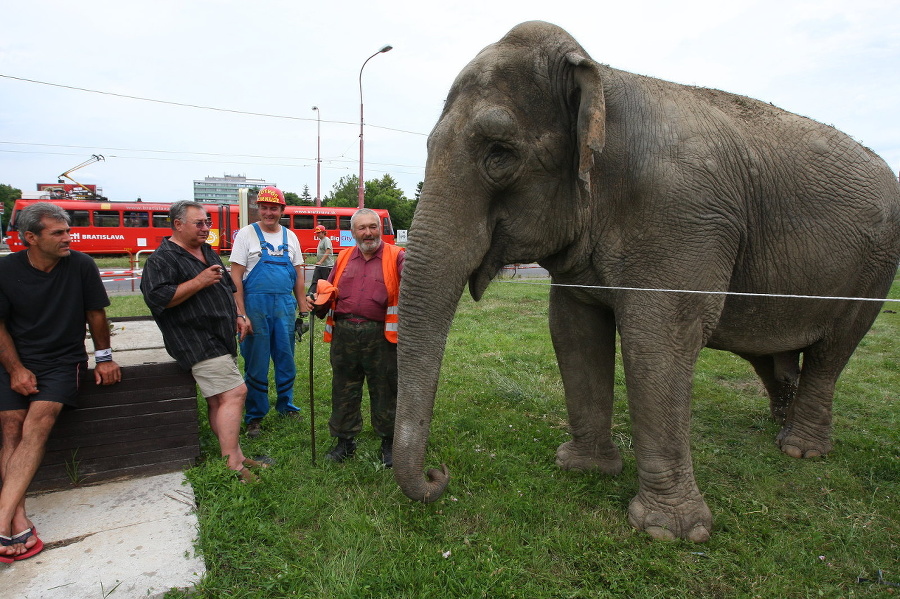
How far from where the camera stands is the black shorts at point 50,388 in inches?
131

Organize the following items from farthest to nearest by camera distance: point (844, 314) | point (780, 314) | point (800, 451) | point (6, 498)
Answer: point (800, 451), point (844, 314), point (780, 314), point (6, 498)

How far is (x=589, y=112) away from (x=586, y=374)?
6.98ft

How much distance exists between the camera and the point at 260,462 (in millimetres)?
4336

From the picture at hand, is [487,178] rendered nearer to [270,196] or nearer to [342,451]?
[342,451]

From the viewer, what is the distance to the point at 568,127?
302 cm

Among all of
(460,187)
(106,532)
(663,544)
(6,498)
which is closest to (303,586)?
(106,532)

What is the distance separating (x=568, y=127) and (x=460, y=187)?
0.74 meters

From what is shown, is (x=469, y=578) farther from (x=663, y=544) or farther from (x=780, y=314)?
(x=780, y=314)

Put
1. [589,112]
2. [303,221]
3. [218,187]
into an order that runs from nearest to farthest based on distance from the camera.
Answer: [589,112] < [303,221] < [218,187]

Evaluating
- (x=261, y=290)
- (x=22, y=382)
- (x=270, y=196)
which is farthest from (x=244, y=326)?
(x=22, y=382)

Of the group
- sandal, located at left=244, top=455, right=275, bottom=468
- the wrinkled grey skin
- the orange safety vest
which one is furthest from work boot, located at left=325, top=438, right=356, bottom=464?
the wrinkled grey skin

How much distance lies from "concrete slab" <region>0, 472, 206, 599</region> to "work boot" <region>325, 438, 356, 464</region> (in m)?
1.07

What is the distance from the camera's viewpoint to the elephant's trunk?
9.41ft

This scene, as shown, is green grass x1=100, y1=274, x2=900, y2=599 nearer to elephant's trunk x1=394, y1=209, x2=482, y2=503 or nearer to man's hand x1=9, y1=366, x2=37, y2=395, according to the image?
elephant's trunk x1=394, y1=209, x2=482, y2=503
